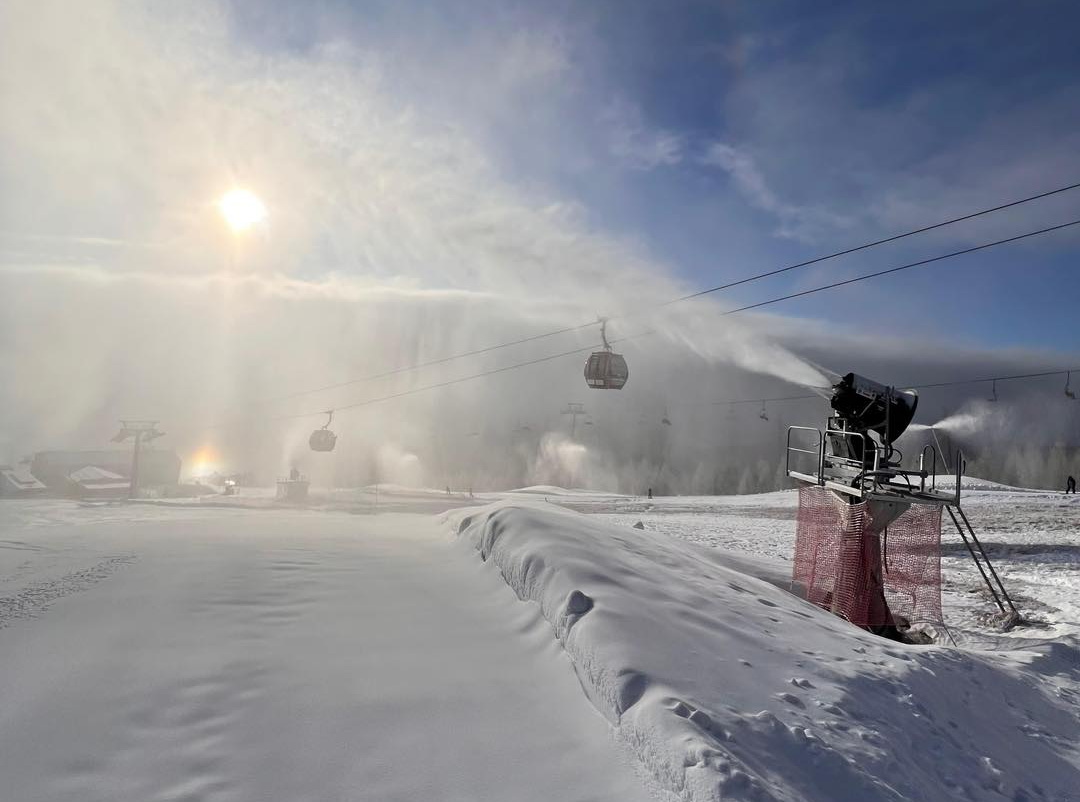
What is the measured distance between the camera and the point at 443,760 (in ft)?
11.4

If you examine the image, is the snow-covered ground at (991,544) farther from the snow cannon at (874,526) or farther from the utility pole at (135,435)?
the utility pole at (135,435)

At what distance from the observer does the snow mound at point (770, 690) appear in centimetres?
389

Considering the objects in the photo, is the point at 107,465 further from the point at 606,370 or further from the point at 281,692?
the point at 281,692

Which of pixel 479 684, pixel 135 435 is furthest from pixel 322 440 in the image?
pixel 479 684

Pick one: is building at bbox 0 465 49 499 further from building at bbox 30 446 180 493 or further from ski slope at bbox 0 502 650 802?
ski slope at bbox 0 502 650 802

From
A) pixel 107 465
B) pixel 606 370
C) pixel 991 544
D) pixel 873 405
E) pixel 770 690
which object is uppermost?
pixel 606 370

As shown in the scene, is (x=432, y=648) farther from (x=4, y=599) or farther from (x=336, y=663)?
(x=4, y=599)

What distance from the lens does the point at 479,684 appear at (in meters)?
4.37

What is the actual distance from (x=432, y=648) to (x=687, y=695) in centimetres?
192

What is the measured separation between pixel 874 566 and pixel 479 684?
9.67 metres

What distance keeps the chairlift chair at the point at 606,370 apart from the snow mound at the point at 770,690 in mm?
13555

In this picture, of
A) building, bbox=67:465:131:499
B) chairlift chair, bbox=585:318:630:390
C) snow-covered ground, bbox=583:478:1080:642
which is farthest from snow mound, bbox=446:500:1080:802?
building, bbox=67:465:131:499

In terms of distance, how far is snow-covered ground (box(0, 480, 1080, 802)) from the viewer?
11.0ft

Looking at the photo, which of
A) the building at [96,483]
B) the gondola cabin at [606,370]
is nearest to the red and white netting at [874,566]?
the gondola cabin at [606,370]
